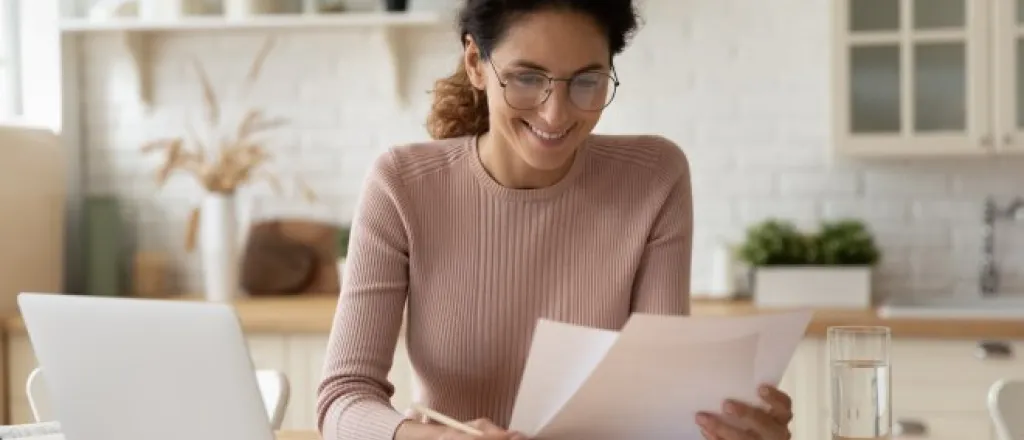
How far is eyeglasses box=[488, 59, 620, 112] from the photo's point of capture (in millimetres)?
1975

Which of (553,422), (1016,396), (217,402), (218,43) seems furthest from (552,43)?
(218,43)

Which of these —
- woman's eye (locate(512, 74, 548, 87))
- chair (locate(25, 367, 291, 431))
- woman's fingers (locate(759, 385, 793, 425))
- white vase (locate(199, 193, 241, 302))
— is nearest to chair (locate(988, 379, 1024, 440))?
woman's fingers (locate(759, 385, 793, 425))

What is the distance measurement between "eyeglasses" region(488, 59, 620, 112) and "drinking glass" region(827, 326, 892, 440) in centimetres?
47

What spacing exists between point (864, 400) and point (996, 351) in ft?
7.09

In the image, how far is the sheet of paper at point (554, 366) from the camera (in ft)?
5.52

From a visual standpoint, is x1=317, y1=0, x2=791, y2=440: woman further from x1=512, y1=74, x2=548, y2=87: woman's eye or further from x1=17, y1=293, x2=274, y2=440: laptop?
x1=17, y1=293, x2=274, y2=440: laptop

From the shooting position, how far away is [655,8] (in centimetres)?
438

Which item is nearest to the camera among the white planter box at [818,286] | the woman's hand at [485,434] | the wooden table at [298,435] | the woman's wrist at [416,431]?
the woman's hand at [485,434]

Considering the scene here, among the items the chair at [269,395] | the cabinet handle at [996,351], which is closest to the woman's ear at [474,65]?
the chair at [269,395]

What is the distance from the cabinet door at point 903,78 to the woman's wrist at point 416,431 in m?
2.44

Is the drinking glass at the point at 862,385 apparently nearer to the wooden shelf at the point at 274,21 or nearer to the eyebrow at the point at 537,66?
the eyebrow at the point at 537,66

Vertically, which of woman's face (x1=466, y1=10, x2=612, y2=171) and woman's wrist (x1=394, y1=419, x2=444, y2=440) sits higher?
woman's face (x1=466, y1=10, x2=612, y2=171)

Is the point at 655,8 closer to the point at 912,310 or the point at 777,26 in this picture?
the point at 777,26

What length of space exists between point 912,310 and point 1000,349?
10.6 inches
